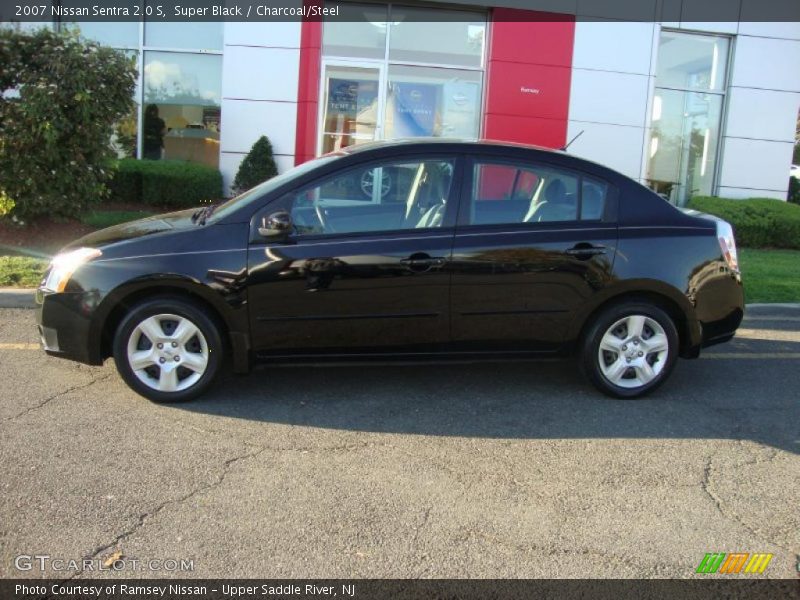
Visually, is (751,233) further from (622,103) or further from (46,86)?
(46,86)

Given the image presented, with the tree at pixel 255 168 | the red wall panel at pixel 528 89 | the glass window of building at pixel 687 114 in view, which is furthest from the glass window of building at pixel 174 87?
the glass window of building at pixel 687 114

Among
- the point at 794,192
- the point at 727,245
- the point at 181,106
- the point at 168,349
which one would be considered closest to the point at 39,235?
the point at 181,106

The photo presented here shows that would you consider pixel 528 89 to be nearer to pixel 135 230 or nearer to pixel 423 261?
pixel 423 261

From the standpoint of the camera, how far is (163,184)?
11.8 metres

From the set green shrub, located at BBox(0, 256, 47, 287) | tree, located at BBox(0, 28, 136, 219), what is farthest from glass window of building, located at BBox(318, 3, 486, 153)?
green shrub, located at BBox(0, 256, 47, 287)

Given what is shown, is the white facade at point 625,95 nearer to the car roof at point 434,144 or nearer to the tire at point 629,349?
the car roof at point 434,144

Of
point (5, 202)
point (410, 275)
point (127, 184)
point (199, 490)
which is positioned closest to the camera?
point (199, 490)

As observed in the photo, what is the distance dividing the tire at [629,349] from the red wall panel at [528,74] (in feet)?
27.5

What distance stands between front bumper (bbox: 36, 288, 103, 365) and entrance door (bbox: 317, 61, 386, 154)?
8.58 metres

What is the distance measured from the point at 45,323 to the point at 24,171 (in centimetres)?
498

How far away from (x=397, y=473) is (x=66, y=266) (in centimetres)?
245

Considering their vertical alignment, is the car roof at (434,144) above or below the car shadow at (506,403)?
above

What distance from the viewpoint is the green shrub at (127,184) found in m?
11.8

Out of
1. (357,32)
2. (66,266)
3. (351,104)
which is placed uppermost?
(357,32)
